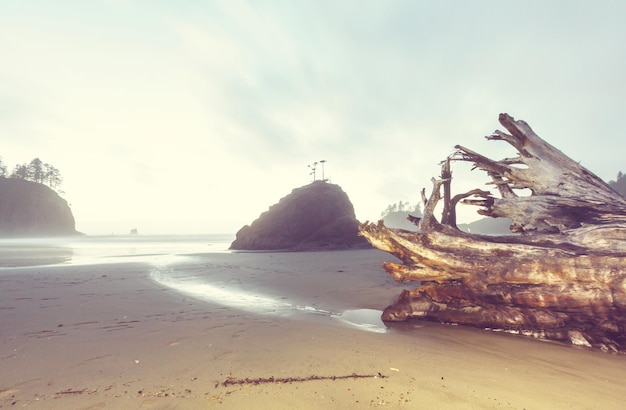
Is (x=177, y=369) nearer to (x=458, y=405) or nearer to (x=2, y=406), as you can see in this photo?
(x=2, y=406)

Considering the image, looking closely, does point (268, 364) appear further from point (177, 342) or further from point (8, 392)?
point (8, 392)

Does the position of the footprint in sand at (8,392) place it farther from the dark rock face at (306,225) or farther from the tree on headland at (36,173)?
the tree on headland at (36,173)

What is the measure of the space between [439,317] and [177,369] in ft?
16.1

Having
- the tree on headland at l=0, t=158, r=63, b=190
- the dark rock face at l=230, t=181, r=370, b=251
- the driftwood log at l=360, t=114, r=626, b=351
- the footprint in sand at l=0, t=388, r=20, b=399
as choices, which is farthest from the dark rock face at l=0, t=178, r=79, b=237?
the driftwood log at l=360, t=114, r=626, b=351

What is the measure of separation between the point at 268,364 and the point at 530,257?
4.74m

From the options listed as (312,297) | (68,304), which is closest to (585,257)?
(312,297)

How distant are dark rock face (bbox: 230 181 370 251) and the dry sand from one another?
23958mm

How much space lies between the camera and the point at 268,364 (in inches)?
151

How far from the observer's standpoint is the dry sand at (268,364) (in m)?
3.02

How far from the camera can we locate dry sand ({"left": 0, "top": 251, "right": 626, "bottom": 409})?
9.91 feet

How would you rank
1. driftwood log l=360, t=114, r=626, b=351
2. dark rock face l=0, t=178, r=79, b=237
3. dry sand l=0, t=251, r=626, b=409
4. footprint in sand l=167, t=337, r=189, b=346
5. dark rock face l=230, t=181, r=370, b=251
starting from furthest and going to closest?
dark rock face l=0, t=178, r=79, b=237 → dark rock face l=230, t=181, r=370, b=251 → driftwood log l=360, t=114, r=626, b=351 → footprint in sand l=167, t=337, r=189, b=346 → dry sand l=0, t=251, r=626, b=409

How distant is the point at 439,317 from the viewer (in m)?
6.14

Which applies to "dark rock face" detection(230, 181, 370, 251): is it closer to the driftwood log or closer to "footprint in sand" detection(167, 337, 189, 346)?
the driftwood log

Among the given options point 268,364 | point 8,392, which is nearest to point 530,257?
point 268,364
